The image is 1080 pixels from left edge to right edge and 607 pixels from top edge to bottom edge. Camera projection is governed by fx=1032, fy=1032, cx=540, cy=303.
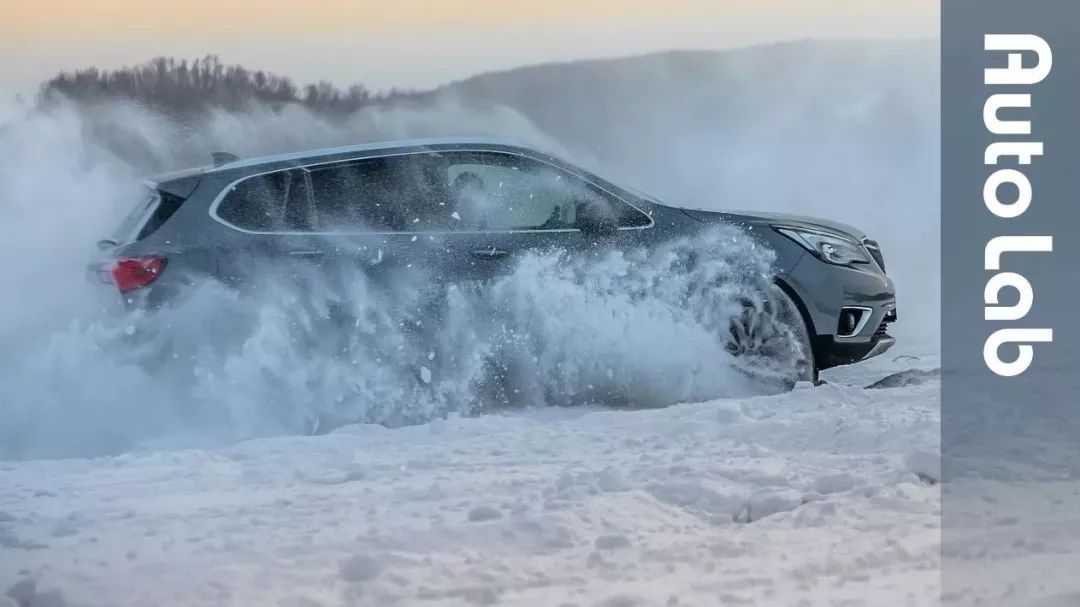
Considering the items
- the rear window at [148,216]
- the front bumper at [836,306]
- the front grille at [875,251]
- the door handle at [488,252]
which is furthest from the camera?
the front grille at [875,251]

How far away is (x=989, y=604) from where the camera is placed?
3.13 meters

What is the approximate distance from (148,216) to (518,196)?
1.68 meters

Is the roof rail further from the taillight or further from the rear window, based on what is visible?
the taillight

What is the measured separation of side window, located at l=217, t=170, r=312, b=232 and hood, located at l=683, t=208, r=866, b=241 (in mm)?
1839

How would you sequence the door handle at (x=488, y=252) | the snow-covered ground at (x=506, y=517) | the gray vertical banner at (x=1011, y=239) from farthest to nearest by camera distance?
the door handle at (x=488, y=252) → the gray vertical banner at (x=1011, y=239) → the snow-covered ground at (x=506, y=517)

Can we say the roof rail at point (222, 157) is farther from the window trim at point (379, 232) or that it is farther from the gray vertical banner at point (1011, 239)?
the gray vertical banner at point (1011, 239)

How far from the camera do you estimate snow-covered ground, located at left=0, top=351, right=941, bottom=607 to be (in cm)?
317

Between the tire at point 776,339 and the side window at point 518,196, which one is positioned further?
the tire at point 776,339

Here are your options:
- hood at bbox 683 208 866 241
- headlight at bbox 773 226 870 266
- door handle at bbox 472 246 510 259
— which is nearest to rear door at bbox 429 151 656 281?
door handle at bbox 472 246 510 259

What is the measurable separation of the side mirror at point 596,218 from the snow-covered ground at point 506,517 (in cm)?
96

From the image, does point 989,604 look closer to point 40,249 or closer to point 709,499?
point 709,499

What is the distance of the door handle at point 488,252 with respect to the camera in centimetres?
477

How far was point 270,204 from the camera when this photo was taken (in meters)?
4.75

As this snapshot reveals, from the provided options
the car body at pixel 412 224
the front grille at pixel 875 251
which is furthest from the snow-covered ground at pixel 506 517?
the front grille at pixel 875 251
